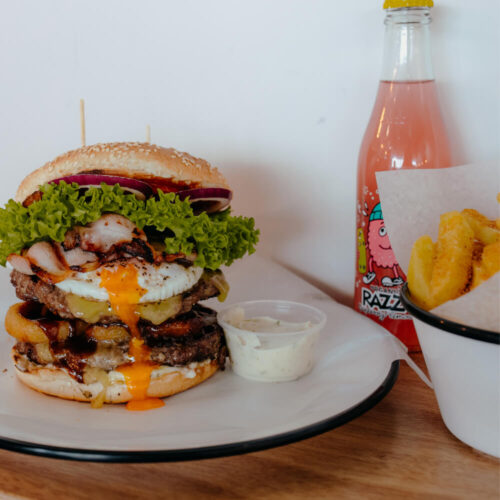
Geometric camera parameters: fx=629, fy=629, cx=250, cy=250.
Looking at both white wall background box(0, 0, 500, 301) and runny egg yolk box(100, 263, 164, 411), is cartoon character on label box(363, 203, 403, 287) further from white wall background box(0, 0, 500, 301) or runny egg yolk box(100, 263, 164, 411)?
runny egg yolk box(100, 263, 164, 411)

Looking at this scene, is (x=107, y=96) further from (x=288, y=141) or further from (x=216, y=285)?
(x=216, y=285)

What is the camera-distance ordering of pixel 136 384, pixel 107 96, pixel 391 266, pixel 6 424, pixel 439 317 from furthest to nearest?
1. pixel 107 96
2. pixel 391 266
3. pixel 136 384
4. pixel 6 424
5. pixel 439 317

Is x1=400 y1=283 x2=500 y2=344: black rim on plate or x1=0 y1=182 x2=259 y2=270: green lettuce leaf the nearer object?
x1=400 y1=283 x2=500 y2=344: black rim on plate

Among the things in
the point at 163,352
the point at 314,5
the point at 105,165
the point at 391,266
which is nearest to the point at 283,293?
Answer: the point at 391,266

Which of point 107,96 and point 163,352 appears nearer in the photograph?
point 163,352

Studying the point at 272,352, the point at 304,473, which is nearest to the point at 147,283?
the point at 272,352

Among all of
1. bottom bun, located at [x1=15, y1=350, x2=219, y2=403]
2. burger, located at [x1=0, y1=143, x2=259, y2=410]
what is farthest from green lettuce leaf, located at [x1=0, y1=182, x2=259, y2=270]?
bottom bun, located at [x1=15, y1=350, x2=219, y2=403]
